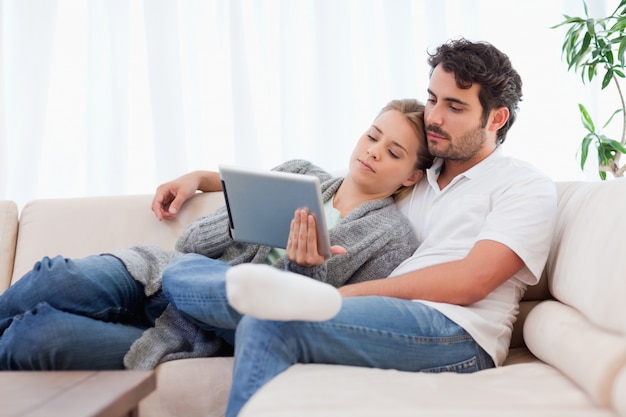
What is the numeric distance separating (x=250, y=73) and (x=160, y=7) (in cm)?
51

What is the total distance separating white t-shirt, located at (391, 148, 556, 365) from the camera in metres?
1.57

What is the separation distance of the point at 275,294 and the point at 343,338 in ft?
0.82

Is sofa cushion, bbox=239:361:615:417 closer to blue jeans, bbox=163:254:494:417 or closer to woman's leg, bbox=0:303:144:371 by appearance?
blue jeans, bbox=163:254:494:417

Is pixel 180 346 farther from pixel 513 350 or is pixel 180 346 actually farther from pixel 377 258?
pixel 513 350

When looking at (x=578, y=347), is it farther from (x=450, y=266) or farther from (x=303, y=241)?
(x=303, y=241)

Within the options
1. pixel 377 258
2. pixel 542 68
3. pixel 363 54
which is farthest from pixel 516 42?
pixel 377 258

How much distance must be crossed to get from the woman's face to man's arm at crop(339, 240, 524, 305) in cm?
41

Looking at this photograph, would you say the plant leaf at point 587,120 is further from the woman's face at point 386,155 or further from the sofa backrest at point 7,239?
the sofa backrest at point 7,239

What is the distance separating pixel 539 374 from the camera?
4.62ft

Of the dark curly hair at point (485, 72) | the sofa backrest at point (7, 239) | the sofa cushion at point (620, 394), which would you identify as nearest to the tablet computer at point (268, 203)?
the dark curly hair at point (485, 72)

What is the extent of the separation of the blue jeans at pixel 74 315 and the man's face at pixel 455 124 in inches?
32.6

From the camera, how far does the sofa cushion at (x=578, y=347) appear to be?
1.17 meters

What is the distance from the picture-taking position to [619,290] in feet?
4.27

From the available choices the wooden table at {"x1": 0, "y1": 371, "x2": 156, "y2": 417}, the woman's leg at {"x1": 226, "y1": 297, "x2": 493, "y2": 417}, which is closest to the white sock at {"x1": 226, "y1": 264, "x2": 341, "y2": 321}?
the woman's leg at {"x1": 226, "y1": 297, "x2": 493, "y2": 417}
